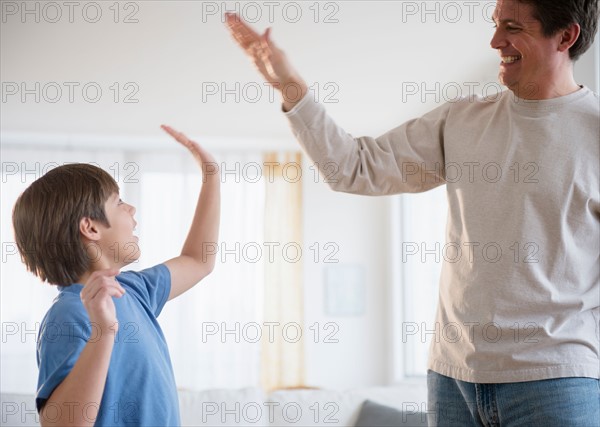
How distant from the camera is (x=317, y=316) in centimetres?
627

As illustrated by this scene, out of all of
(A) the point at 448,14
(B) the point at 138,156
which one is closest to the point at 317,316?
(B) the point at 138,156

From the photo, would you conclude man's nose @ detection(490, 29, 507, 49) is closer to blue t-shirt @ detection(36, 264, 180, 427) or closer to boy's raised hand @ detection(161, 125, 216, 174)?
boy's raised hand @ detection(161, 125, 216, 174)

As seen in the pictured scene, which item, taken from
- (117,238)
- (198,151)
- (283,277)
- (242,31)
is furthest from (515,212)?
(283,277)

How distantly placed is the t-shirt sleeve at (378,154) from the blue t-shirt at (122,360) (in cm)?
51

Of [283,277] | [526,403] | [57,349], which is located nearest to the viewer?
[526,403]

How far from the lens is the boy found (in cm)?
137

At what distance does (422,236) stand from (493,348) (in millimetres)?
4695

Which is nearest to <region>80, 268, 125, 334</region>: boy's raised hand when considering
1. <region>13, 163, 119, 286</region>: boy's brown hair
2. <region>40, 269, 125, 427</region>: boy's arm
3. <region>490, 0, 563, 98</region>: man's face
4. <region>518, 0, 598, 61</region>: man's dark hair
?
<region>40, 269, 125, 427</region>: boy's arm

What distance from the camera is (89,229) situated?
1.64m

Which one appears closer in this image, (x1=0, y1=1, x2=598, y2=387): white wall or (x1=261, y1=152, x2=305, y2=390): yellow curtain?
(x1=0, y1=1, x2=598, y2=387): white wall

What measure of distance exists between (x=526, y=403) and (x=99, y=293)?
749 millimetres

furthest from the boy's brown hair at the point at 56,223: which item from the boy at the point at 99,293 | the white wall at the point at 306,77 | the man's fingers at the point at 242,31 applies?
the white wall at the point at 306,77

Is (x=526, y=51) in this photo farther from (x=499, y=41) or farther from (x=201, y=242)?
(x=201, y=242)

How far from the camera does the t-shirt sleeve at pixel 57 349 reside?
4.66ft
